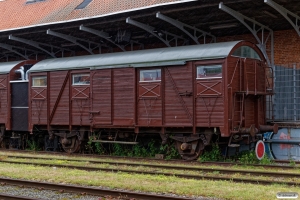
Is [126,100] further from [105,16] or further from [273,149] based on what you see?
[273,149]

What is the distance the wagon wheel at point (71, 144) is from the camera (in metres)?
17.4

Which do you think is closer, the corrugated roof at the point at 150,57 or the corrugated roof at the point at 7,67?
the corrugated roof at the point at 150,57

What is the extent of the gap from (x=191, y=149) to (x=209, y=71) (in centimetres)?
265

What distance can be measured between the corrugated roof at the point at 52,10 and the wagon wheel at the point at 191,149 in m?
5.03

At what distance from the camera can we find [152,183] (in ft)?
32.7

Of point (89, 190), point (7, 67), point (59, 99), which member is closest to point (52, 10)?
point (7, 67)

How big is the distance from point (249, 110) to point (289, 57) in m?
3.45

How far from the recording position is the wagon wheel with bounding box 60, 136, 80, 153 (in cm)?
1742

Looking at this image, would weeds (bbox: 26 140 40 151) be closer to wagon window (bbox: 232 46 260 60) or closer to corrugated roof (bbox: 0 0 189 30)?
corrugated roof (bbox: 0 0 189 30)

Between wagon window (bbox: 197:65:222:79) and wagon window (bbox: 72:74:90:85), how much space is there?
467cm

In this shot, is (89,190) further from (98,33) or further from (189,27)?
(98,33)

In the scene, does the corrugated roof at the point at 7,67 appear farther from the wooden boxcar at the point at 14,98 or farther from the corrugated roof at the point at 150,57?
the corrugated roof at the point at 150,57

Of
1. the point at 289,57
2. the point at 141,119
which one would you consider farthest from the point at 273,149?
the point at 141,119

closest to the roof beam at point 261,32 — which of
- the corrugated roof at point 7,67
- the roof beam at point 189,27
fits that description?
the roof beam at point 189,27
